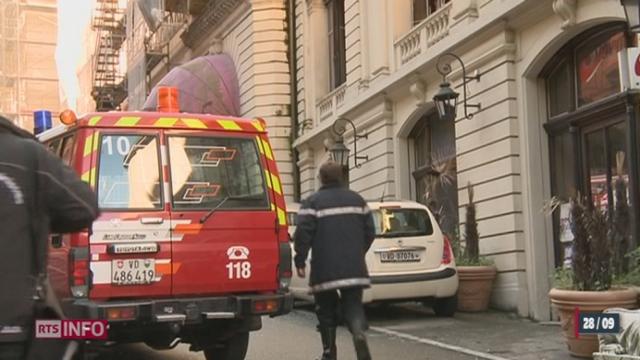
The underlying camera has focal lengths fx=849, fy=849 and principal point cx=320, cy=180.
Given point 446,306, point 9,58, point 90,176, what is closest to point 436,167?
point 446,306

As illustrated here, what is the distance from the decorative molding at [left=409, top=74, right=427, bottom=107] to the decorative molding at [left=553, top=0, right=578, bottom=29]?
15.8 ft

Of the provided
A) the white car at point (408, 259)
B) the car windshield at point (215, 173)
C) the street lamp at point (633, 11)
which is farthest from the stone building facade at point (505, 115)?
the car windshield at point (215, 173)

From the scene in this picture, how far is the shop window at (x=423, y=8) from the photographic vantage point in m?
17.6

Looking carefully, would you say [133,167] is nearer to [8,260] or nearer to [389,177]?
[8,260]

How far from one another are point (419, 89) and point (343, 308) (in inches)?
386

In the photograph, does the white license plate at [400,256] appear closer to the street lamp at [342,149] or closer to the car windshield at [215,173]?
the car windshield at [215,173]

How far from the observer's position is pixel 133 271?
702 cm

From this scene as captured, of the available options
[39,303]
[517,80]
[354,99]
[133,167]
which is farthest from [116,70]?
[39,303]

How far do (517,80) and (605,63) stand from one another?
189 cm

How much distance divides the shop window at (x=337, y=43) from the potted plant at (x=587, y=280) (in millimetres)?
13886

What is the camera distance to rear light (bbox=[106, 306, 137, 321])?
6773 millimetres

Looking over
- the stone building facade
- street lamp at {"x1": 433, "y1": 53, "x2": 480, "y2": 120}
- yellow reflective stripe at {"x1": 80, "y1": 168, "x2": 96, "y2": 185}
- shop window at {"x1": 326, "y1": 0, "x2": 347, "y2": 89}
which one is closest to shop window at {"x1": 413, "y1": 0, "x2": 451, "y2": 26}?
the stone building facade

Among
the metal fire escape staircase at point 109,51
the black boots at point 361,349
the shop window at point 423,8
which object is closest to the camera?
the black boots at point 361,349

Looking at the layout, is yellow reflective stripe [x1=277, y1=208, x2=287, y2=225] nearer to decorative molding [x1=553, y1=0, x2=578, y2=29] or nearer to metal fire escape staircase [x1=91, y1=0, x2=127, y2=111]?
decorative molding [x1=553, y1=0, x2=578, y2=29]
